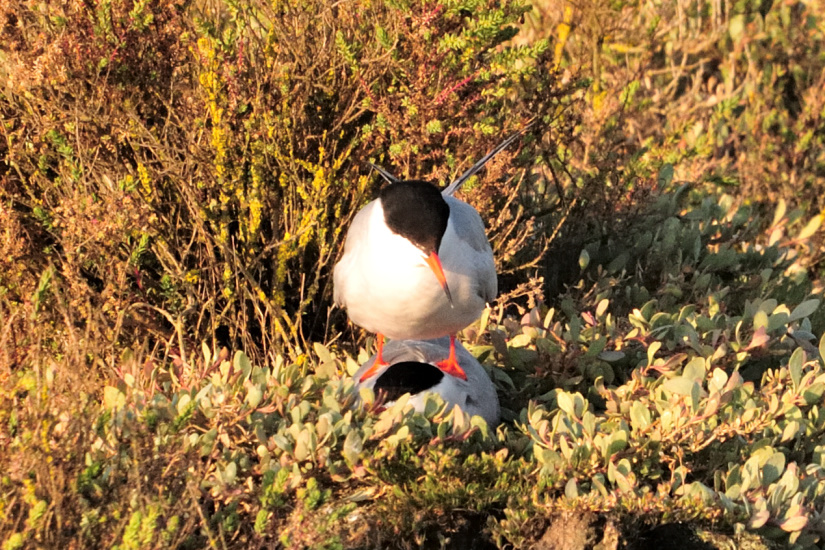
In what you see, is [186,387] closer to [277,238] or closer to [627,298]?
[277,238]

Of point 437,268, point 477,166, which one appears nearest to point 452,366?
point 437,268

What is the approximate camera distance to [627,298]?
4.88 metres

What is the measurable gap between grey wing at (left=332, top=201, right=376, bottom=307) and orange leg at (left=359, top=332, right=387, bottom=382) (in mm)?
246

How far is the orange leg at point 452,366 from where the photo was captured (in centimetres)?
380

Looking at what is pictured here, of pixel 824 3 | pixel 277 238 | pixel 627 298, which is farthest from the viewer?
pixel 824 3

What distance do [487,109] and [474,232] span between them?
0.88m

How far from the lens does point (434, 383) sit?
12.0 ft

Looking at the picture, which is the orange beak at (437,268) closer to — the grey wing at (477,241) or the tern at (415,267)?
the tern at (415,267)

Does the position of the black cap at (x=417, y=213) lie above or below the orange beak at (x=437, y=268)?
above

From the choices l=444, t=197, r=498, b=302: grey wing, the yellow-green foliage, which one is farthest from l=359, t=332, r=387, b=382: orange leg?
l=444, t=197, r=498, b=302: grey wing

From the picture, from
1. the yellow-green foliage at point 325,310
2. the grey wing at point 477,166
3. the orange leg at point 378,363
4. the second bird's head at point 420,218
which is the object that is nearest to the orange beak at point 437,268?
the second bird's head at point 420,218

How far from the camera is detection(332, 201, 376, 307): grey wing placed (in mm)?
3686

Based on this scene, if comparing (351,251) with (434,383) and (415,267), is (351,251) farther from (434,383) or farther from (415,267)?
(434,383)

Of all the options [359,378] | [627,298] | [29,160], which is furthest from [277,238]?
[627,298]
